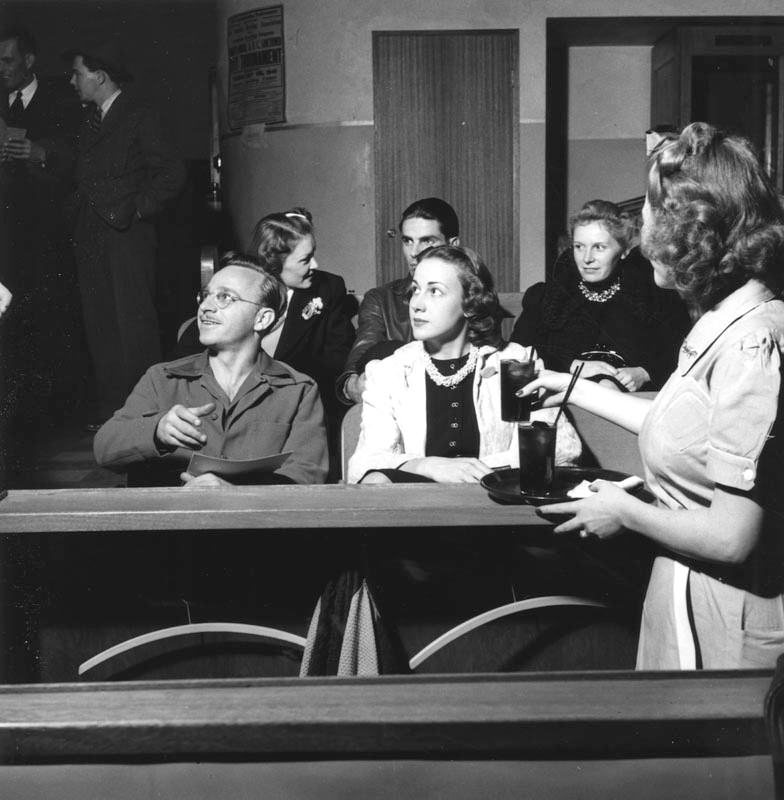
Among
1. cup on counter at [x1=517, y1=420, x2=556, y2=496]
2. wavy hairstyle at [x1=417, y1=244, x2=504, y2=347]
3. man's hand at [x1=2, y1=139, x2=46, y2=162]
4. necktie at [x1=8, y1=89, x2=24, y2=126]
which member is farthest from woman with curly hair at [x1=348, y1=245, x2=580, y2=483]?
necktie at [x1=8, y1=89, x2=24, y2=126]

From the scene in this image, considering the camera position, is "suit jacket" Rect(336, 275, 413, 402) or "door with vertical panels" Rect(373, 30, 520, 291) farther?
"door with vertical panels" Rect(373, 30, 520, 291)

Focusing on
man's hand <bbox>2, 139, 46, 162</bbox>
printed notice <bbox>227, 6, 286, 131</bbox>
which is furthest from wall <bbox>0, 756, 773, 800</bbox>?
printed notice <bbox>227, 6, 286, 131</bbox>

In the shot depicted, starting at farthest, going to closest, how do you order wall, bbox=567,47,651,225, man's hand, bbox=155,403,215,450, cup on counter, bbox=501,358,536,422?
wall, bbox=567,47,651,225 < man's hand, bbox=155,403,215,450 < cup on counter, bbox=501,358,536,422

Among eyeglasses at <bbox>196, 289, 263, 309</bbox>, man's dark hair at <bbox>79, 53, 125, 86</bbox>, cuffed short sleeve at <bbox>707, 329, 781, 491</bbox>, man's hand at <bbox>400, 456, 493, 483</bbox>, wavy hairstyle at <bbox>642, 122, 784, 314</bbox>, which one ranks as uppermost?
man's dark hair at <bbox>79, 53, 125, 86</bbox>

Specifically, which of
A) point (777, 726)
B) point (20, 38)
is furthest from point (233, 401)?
point (20, 38)

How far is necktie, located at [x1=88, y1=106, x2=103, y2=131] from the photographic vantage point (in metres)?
4.66

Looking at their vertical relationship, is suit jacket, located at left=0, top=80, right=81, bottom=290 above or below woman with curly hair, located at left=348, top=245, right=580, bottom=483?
above

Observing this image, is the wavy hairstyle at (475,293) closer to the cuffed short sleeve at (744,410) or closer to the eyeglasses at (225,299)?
the eyeglasses at (225,299)

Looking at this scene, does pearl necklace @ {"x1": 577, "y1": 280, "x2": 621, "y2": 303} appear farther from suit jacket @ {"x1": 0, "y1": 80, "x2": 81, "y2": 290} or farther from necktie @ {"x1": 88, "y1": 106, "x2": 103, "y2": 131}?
suit jacket @ {"x1": 0, "y1": 80, "x2": 81, "y2": 290}

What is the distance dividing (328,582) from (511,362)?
1.80 feet

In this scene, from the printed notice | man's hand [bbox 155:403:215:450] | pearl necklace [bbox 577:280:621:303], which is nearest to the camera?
man's hand [bbox 155:403:215:450]

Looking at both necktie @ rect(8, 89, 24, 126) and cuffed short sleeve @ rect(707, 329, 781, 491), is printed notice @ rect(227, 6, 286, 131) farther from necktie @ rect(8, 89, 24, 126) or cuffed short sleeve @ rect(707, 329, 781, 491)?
cuffed short sleeve @ rect(707, 329, 781, 491)

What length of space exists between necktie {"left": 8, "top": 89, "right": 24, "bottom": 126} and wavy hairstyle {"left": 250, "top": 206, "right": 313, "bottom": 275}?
6.12 ft

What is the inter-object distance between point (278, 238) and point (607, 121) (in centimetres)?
344
